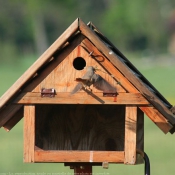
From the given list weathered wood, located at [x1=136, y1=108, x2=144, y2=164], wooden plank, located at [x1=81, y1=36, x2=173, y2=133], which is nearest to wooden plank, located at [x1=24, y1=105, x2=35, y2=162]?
wooden plank, located at [x1=81, y1=36, x2=173, y2=133]

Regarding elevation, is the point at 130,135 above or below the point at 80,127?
below

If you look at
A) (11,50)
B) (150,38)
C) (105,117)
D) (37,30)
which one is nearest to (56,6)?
(37,30)

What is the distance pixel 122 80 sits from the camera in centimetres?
564

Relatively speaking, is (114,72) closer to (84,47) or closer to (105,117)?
(84,47)

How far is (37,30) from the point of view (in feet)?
244

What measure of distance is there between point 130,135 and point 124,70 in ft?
1.47

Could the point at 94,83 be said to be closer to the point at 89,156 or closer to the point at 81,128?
the point at 89,156

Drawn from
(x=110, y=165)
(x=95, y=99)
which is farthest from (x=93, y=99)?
(x=110, y=165)

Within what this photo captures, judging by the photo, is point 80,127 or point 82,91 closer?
point 82,91

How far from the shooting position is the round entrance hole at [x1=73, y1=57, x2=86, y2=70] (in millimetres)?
5762

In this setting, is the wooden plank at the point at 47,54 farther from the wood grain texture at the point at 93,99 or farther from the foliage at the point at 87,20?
the foliage at the point at 87,20

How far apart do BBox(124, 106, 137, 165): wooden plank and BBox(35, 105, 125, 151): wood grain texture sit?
22.0 inches

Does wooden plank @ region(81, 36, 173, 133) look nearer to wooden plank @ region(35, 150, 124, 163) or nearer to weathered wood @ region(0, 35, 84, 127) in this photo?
weathered wood @ region(0, 35, 84, 127)

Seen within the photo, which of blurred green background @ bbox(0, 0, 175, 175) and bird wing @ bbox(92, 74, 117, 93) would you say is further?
blurred green background @ bbox(0, 0, 175, 175)
